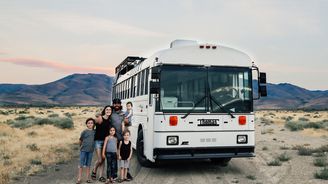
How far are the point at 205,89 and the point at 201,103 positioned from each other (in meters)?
0.40

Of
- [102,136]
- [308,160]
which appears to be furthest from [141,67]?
[308,160]

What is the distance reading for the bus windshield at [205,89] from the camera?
34.1ft

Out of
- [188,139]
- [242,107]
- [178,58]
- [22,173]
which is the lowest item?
[22,173]

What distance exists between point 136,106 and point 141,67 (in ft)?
4.71

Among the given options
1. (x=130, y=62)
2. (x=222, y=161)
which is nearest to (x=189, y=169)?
(x=222, y=161)

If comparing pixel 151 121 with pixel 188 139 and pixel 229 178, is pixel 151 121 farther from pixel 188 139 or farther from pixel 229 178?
pixel 229 178

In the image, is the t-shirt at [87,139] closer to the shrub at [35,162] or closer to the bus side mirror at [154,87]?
the bus side mirror at [154,87]

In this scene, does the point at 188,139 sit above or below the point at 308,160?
above

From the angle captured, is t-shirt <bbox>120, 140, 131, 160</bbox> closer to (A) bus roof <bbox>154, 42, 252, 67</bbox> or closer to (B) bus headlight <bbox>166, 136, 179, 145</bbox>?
(B) bus headlight <bbox>166, 136, 179, 145</bbox>

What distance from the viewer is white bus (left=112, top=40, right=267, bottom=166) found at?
33.5 feet

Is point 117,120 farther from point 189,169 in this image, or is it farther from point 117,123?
point 189,169

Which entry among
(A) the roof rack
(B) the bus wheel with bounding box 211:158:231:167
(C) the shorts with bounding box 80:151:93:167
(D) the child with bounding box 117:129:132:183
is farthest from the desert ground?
(A) the roof rack

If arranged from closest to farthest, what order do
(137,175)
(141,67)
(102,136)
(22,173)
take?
(102,136)
(137,175)
(22,173)
(141,67)

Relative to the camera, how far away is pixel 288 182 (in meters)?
10.3
